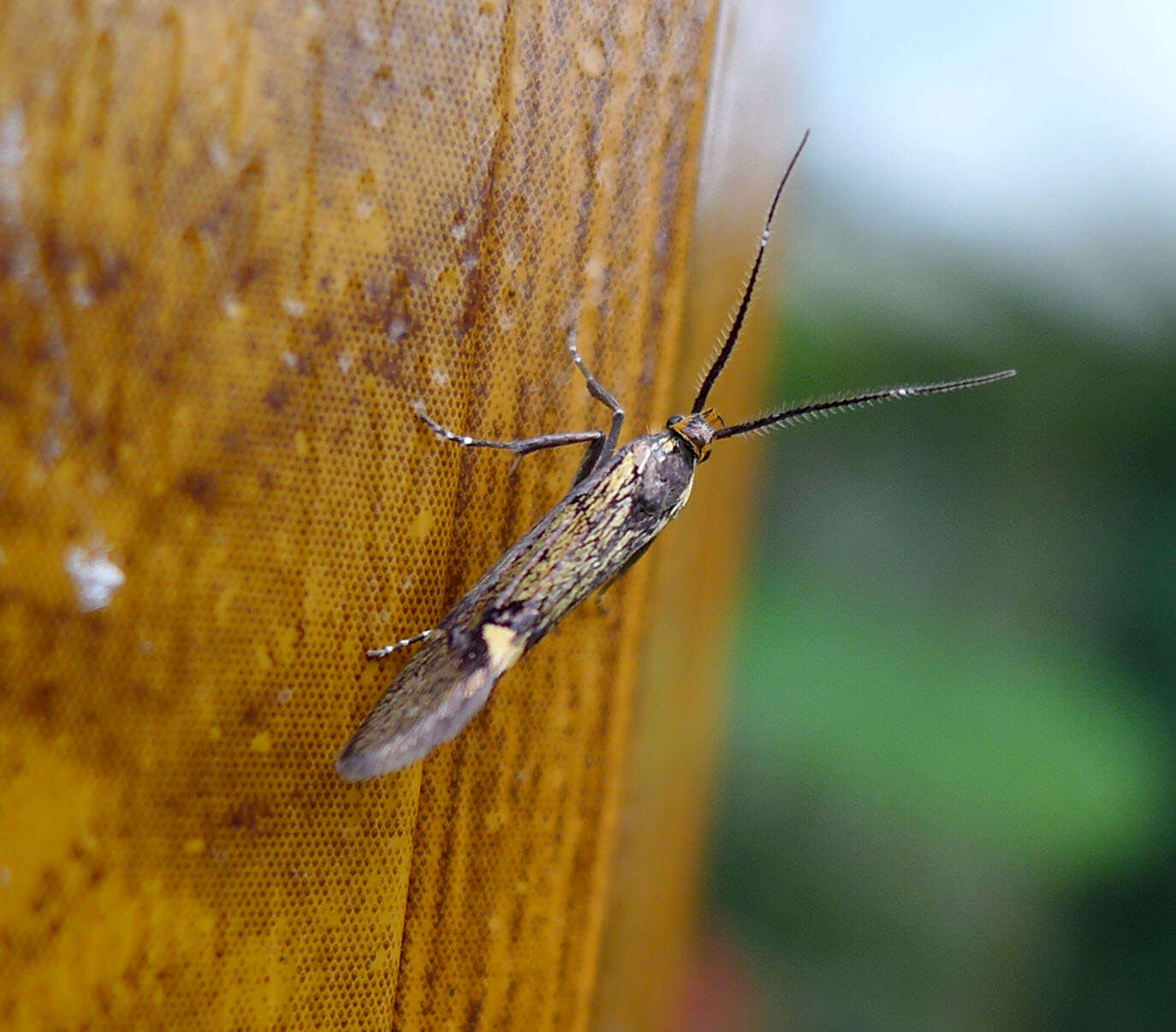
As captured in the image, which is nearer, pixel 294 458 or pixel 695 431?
pixel 294 458

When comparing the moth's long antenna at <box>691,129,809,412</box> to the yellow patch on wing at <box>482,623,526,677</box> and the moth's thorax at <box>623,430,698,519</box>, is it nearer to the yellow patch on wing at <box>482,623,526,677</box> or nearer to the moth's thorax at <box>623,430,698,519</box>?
the moth's thorax at <box>623,430,698,519</box>

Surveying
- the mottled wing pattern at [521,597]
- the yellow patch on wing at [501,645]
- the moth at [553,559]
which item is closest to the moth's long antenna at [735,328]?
the moth at [553,559]

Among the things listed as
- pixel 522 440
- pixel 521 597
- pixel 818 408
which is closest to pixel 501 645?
pixel 521 597

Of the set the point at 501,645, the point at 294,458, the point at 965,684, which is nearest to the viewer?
the point at 294,458

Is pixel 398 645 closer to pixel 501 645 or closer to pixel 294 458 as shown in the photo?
pixel 501 645

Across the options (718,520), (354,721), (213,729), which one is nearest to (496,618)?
(354,721)

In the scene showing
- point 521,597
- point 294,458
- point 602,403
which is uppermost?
point 602,403
